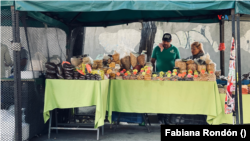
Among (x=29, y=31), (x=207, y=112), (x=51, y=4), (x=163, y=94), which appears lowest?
(x=207, y=112)

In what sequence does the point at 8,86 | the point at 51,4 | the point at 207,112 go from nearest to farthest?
1. the point at 51,4
2. the point at 8,86
3. the point at 207,112

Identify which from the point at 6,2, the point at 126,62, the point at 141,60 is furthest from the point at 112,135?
the point at 6,2

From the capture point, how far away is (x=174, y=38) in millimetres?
6848

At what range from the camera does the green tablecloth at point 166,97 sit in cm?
493

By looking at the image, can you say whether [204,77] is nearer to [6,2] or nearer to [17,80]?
[17,80]

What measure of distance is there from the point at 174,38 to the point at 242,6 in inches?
116

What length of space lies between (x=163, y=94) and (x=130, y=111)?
749 mm

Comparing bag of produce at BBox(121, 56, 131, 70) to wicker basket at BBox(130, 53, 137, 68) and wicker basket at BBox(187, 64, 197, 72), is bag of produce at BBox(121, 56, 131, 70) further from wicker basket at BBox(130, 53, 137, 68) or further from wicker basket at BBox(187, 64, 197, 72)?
wicker basket at BBox(187, 64, 197, 72)

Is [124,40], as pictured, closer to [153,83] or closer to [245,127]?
[153,83]

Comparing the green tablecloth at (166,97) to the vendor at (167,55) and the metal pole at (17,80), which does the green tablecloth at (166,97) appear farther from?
the metal pole at (17,80)

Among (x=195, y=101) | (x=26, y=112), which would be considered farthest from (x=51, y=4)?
(x=195, y=101)

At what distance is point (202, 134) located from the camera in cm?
278

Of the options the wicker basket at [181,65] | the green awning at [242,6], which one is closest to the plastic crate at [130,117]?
the wicker basket at [181,65]

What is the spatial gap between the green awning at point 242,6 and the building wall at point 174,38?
2807 mm
